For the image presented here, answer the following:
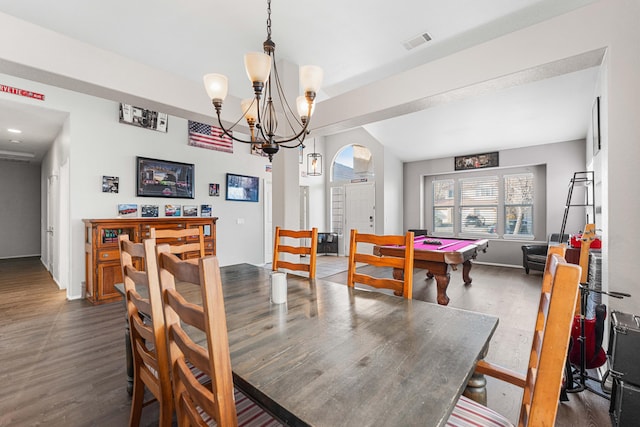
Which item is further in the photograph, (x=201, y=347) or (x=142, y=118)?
(x=142, y=118)

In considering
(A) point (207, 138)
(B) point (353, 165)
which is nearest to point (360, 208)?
(B) point (353, 165)

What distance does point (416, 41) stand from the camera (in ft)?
10.5

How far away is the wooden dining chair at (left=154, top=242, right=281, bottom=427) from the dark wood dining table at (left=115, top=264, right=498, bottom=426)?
11cm

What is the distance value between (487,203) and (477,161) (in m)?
1.02

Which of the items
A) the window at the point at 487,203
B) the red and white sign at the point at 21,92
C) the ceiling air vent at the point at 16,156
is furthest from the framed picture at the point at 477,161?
the ceiling air vent at the point at 16,156

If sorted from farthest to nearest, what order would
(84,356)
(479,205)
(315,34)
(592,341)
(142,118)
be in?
(479,205)
(142,118)
(315,34)
(84,356)
(592,341)

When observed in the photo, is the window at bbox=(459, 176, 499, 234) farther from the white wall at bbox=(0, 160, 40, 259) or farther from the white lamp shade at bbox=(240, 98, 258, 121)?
the white wall at bbox=(0, 160, 40, 259)

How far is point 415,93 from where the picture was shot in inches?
114

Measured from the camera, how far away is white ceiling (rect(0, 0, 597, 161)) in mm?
2643

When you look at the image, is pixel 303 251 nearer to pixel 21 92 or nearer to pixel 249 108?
pixel 249 108

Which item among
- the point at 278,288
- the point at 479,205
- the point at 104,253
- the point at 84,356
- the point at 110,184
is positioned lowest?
the point at 84,356

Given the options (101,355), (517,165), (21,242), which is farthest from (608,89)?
(21,242)

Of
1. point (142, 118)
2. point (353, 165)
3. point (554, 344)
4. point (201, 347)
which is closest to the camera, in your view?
point (554, 344)

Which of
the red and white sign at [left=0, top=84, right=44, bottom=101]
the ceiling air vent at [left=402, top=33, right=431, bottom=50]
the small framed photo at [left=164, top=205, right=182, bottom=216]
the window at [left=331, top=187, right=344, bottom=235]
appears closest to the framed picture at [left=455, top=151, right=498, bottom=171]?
the window at [left=331, top=187, right=344, bottom=235]
